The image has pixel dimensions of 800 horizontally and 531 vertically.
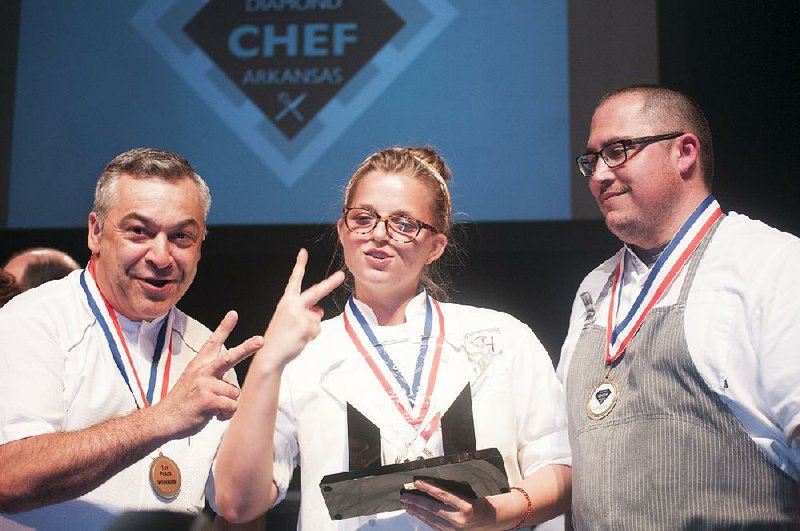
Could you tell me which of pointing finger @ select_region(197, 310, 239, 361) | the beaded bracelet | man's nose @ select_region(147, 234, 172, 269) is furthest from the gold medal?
the beaded bracelet

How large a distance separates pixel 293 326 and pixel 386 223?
537 millimetres

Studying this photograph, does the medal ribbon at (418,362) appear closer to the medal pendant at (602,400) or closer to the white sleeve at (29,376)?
the medal pendant at (602,400)

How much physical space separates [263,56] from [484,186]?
1.27 meters

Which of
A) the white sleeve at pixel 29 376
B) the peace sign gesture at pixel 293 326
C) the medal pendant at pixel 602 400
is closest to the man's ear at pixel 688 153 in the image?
the medal pendant at pixel 602 400

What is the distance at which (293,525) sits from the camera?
370 centimetres

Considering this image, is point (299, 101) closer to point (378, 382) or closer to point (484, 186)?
point (484, 186)

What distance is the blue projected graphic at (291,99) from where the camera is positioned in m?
4.03

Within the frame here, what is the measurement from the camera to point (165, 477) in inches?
91.9

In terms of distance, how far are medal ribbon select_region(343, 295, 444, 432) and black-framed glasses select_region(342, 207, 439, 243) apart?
23 centimetres

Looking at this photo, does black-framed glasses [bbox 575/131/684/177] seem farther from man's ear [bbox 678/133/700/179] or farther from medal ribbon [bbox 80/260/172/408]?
medal ribbon [bbox 80/260/172/408]

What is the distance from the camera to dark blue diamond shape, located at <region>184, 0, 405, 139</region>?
4121 mm

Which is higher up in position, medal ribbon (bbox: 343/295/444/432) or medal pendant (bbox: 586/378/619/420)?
medal ribbon (bbox: 343/295/444/432)

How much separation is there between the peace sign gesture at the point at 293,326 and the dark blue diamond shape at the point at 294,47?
2282 millimetres

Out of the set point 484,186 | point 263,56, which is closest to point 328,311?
point 484,186
